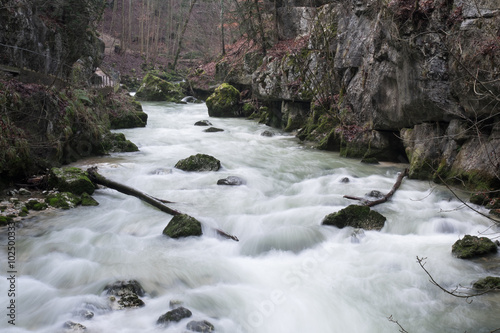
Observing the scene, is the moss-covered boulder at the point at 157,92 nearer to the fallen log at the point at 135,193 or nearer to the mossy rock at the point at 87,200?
the fallen log at the point at 135,193

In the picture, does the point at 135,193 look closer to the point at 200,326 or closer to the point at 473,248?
the point at 200,326

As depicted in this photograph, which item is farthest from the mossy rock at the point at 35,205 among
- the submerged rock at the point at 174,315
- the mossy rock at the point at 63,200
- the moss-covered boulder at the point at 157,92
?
the moss-covered boulder at the point at 157,92

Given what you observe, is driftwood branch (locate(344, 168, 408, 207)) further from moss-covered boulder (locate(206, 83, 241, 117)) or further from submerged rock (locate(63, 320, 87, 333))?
moss-covered boulder (locate(206, 83, 241, 117))

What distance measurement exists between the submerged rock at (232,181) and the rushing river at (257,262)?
0.26m

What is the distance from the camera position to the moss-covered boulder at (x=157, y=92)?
27.9 m

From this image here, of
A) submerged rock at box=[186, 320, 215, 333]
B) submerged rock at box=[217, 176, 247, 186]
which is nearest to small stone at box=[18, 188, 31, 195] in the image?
submerged rock at box=[217, 176, 247, 186]

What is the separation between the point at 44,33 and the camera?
11406 millimetres

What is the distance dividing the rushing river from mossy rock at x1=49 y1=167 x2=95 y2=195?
1.26ft

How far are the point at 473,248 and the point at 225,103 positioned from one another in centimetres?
1720

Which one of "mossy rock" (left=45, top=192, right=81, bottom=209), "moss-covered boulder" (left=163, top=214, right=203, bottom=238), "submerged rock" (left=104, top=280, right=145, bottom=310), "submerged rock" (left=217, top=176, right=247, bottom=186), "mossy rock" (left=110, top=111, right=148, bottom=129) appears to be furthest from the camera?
"mossy rock" (left=110, top=111, right=148, bottom=129)

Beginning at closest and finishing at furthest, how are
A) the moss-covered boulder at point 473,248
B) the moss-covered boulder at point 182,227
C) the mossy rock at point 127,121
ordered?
the moss-covered boulder at point 473,248
the moss-covered boulder at point 182,227
the mossy rock at point 127,121

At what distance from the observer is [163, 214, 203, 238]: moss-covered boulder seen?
254 inches

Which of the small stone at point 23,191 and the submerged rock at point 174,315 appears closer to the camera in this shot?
the submerged rock at point 174,315

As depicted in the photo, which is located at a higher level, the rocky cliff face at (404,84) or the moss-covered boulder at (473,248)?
the rocky cliff face at (404,84)
